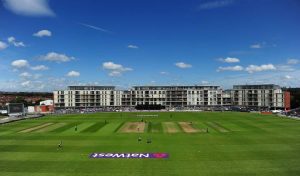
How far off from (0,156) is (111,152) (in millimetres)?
17181

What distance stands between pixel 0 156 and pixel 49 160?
9053 mm

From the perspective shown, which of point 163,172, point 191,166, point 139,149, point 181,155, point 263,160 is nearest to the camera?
point 163,172

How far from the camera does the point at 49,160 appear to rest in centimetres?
5072

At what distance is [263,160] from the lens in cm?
4962

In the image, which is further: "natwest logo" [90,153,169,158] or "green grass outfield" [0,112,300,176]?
"natwest logo" [90,153,169,158]

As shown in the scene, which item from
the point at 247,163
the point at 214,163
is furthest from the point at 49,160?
the point at 247,163

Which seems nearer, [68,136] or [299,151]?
[299,151]

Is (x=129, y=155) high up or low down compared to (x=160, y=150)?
down

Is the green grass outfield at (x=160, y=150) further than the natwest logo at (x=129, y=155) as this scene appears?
No

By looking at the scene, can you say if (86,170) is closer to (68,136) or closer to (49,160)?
(49,160)

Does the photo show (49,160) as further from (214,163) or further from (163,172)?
(214,163)

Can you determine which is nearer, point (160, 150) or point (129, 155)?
point (129, 155)

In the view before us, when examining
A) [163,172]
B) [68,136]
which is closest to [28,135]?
[68,136]

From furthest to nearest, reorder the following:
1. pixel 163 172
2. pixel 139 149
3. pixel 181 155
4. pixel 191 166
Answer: pixel 139 149
pixel 181 155
pixel 191 166
pixel 163 172
